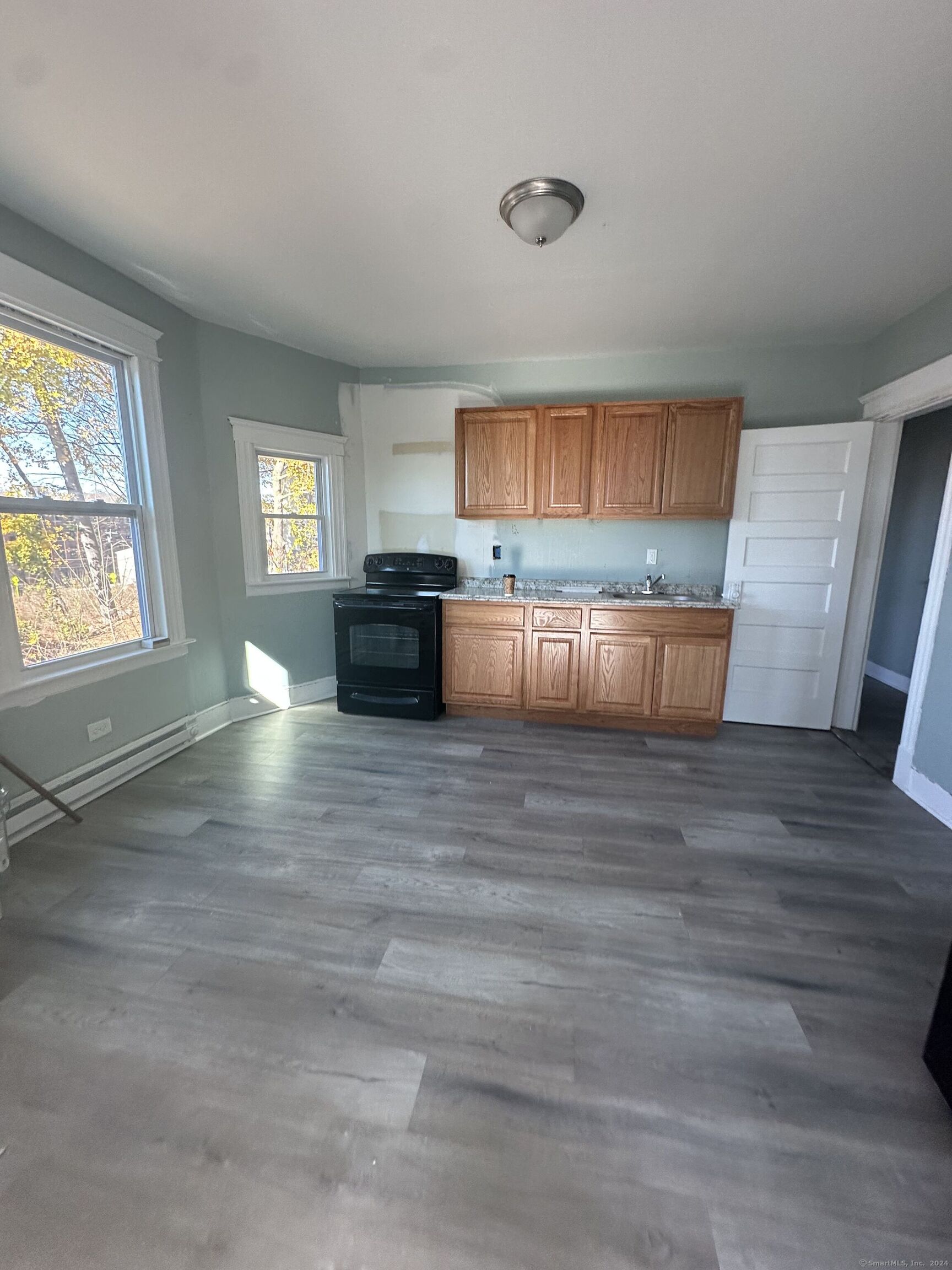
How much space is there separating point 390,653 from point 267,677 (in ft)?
3.11

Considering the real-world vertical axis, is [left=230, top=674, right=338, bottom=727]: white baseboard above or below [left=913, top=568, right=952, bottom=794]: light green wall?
below

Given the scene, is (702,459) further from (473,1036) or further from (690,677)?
(473,1036)

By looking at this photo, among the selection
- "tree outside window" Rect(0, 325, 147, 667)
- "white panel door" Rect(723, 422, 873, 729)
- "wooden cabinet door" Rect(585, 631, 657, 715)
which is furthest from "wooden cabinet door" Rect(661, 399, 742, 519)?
"tree outside window" Rect(0, 325, 147, 667)

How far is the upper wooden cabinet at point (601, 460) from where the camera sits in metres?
3.35

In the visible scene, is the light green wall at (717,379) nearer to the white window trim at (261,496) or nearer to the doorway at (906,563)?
the doorway at (906,563)

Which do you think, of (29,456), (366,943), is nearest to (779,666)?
(366,943)

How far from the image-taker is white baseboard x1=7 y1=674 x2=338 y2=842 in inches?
88.7

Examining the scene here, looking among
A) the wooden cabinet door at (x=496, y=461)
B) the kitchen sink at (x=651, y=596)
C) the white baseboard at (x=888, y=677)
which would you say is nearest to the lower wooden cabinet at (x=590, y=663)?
the kitchen sink at (x=651, y=596)

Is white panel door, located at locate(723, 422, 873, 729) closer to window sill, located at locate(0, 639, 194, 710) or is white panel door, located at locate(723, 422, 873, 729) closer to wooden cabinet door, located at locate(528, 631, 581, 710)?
wooden cabinet door, located at locate(528, 631, 581, 710)

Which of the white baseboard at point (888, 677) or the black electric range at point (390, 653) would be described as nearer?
the black electric range at point (390, 653)

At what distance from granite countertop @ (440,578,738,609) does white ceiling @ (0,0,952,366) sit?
1.74m

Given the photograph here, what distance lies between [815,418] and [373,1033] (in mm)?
4298

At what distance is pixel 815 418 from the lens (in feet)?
11.5

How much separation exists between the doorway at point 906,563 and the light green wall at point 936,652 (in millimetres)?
1245
